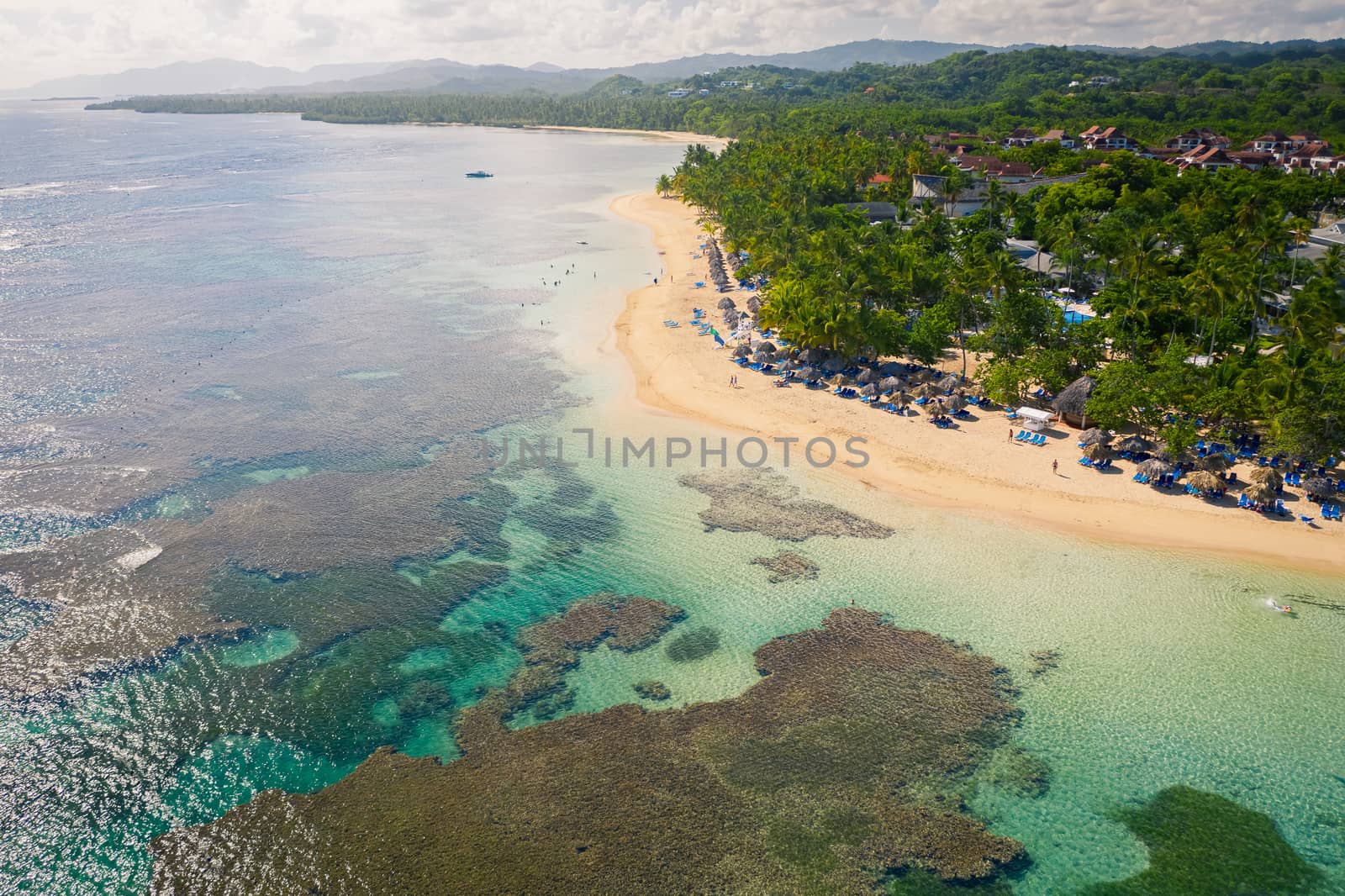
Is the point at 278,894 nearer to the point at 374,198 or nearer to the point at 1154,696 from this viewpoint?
the point at 1154,696

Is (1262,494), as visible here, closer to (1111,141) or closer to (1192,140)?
(1111,141)

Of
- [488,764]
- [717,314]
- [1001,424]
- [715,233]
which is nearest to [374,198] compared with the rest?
[715,233]

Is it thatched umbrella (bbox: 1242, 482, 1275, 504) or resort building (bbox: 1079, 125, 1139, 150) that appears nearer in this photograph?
thatched umbrella (bbox: 1242, 482, 1275, 504)

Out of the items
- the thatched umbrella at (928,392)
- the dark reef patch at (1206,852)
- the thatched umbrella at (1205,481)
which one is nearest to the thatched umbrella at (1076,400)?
the thatched umbrella at (928,392)

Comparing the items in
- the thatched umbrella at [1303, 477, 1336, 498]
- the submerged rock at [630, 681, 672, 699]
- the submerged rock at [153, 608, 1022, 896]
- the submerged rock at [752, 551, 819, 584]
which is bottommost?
the submerged rock at [153, 608, 1022, 896]

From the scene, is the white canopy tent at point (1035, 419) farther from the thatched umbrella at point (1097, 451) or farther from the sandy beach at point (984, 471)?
the thatched umbrella at point (1097, 451)

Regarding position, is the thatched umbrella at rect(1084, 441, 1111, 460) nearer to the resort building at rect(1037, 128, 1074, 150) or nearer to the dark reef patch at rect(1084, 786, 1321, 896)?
the dark reef patch at rect(1084, 786, 1321, 896)

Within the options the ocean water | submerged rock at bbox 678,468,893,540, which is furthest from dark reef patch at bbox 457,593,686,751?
submerged rock at bbox 678,468,893,540
